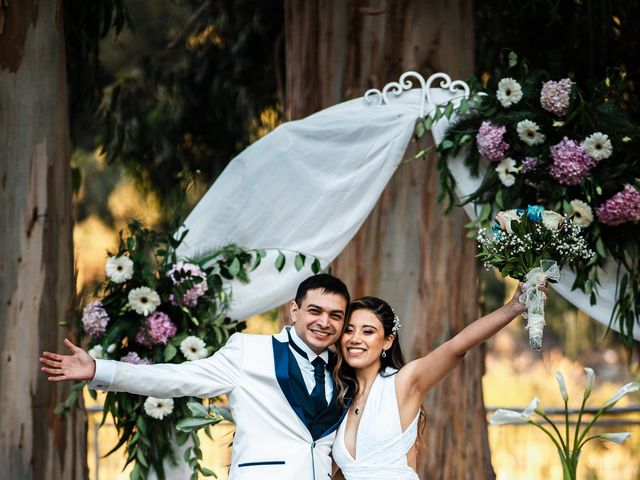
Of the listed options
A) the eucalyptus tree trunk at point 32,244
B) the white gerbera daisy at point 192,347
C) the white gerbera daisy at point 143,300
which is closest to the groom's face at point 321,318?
the white gerbera daisy at point 192,347

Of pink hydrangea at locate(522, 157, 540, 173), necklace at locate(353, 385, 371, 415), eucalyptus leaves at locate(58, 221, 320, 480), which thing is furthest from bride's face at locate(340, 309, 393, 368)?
pink hydrangea at locate(522, 157, 540, 173)

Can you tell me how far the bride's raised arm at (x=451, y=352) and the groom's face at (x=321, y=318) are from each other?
33 cm

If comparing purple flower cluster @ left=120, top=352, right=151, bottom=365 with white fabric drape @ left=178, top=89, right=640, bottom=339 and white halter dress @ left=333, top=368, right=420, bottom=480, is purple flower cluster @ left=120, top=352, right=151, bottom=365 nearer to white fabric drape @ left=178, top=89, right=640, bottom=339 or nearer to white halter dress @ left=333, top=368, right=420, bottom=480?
white fabric drape @ left=178, top=89, right=640, bottom=339

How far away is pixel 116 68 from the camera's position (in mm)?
12727

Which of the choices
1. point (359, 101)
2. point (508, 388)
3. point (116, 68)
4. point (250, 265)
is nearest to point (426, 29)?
point (359, 101)

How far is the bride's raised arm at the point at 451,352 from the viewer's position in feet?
12.8

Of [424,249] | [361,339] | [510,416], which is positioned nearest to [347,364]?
[361,339]

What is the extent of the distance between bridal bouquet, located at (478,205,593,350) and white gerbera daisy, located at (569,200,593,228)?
1.07 metres

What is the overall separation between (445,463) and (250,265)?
164cm

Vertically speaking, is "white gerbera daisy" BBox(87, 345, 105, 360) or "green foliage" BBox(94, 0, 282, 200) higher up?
"green foliage" BBox(94, 0, 282, 200)

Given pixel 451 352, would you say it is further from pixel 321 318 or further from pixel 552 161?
pixel 552 161

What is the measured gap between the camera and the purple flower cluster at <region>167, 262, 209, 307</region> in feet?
17.6

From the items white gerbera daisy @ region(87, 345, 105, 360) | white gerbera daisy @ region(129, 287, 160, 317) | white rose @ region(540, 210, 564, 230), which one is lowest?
white gerbera daisy @ region(87, 345, 105, 360)

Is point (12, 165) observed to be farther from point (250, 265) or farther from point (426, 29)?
point (426, 29)
